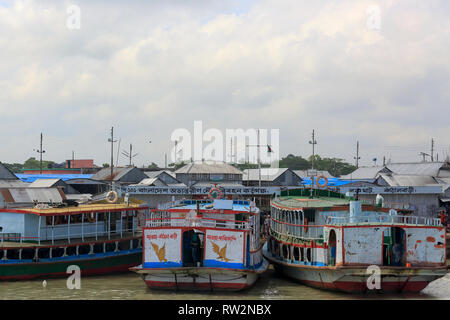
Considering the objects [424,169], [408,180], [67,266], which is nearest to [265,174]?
[408,180]

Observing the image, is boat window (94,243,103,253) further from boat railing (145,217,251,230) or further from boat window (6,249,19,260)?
boat railing (145,217,251,230)

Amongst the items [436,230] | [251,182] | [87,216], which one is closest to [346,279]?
[436,230]

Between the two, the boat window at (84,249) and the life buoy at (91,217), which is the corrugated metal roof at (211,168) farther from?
the boat window at (84,249)

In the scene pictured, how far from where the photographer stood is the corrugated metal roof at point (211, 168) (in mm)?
59594

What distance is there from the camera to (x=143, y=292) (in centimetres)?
2191

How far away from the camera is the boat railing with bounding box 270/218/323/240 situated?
23453 mm

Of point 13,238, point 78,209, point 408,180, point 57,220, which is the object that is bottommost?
point 13,238

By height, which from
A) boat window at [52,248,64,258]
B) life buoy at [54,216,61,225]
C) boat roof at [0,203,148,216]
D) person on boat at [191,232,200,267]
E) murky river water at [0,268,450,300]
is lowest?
murky river water at [0,268,450,300]

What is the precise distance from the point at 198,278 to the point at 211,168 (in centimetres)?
3918

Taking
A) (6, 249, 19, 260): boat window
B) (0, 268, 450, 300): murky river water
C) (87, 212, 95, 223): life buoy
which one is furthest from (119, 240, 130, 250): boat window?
(6, 249, 19, 260): boat window

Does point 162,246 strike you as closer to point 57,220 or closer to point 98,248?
point 98,248

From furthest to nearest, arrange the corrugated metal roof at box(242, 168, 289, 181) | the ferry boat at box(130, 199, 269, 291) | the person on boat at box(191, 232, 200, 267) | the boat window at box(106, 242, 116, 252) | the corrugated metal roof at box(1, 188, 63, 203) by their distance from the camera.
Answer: the corrugated metal roof at box(242, 168, 289, 181)
the corrugated metal roof at box(1, 188, 63, 203)
the boat window at box(106, 242, 116, 252)
the person on boat at box(191, 232, 200, 267)
the ferry boat at box(130, 199, 269, 291)

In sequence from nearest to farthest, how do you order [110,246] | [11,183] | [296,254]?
[296,254] → [110,246] → [11,183]
